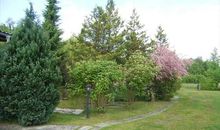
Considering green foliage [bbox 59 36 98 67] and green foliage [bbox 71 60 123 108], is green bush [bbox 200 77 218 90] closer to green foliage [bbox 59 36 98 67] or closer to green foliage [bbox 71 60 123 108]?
green foliage [bbox 59 36 98 67]

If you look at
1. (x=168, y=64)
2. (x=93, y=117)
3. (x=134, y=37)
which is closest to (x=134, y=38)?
(x=134, y=37)

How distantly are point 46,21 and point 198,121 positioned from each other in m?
9.73

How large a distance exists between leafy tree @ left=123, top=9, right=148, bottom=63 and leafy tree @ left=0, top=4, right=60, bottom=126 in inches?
483

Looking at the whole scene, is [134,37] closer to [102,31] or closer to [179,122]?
[102,31]

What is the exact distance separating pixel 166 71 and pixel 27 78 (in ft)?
36.2

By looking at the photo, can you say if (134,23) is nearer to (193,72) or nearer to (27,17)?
(27,17)

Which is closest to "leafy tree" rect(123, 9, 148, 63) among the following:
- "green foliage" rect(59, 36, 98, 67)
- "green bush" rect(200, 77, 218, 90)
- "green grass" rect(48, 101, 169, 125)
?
"green foliage" rect(59, 36, 98, 67)

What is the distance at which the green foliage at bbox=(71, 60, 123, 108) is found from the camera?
45.2 ft

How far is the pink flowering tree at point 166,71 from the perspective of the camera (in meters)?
19.7

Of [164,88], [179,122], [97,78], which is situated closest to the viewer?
[179,122]

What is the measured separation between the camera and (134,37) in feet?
80.7

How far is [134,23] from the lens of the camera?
85.9ft

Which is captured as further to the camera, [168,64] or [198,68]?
[198,68]

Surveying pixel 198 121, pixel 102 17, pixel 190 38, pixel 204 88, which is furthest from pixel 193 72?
pixel 198 121
